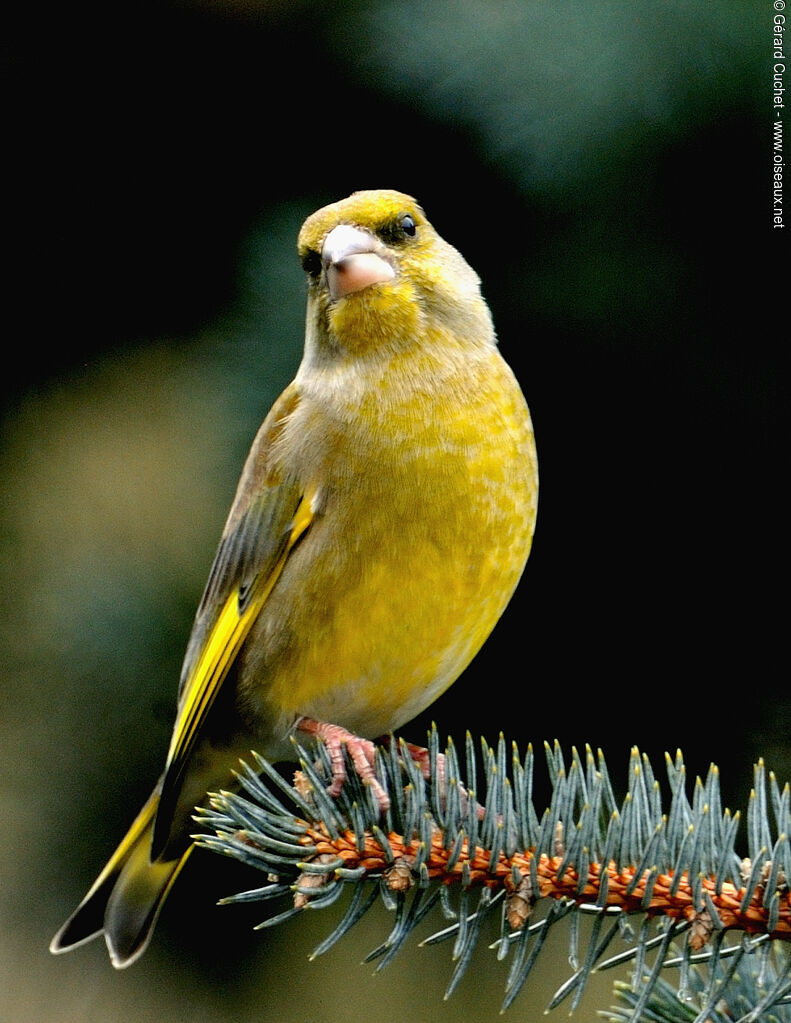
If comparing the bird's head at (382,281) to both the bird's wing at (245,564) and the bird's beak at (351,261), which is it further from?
the bird's wing at (245,564)

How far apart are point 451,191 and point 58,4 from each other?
0.50 metres

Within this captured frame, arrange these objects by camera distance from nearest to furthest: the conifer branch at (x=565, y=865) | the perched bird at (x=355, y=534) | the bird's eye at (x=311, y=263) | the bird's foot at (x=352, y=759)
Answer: the conifer branch at (x=565, y=865) → the bird's foot at (x=352, y=759) → the perched bird at (x=355, y=534) → the bird's eye at (x=311, y=263)

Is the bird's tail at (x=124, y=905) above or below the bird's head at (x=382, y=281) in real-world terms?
below

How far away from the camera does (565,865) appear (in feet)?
2.78

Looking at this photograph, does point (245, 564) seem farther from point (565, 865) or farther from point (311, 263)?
point (565, 865)

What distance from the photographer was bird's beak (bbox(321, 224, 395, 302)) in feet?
4.20

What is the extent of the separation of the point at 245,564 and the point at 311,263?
1.12 ft

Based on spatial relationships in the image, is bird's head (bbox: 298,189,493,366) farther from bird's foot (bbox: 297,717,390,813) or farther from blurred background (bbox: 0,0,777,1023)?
bird's foot (bbox: 297,717,390,813)

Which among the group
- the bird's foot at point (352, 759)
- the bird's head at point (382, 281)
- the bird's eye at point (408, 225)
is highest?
the bird's eye at point (408, 225)

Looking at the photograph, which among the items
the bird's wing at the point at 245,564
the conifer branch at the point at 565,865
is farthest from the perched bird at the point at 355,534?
the conifer branch at the point at 565,865

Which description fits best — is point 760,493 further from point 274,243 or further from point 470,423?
point 274,243

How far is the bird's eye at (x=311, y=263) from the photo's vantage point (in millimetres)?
1322

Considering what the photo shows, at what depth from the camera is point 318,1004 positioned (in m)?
1.50

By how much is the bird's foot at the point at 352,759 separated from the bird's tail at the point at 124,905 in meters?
0.27
